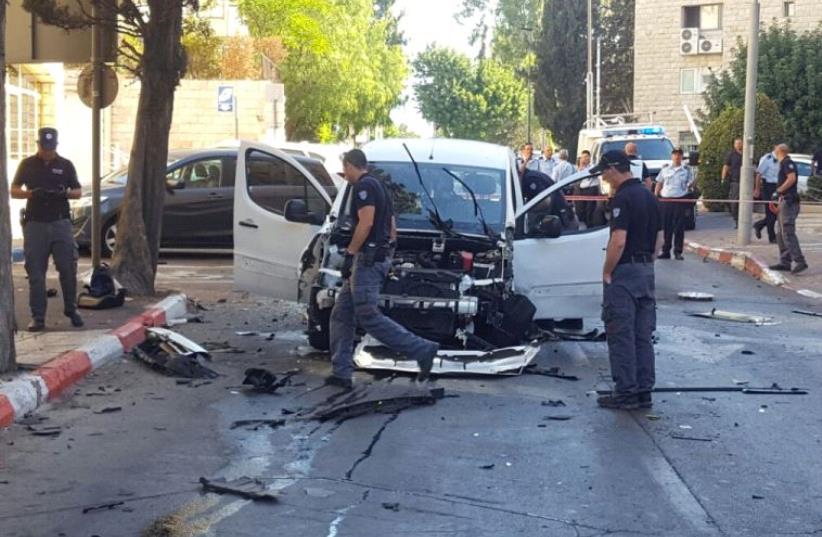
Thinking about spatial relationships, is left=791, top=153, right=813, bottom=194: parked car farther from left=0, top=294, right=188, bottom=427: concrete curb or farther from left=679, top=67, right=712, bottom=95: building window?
left=0, top=294, right=188, bottom=427: concrete curb

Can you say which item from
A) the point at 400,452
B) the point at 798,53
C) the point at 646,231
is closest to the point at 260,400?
the point at 400,452

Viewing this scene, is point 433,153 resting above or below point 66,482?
above

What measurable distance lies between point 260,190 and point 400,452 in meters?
5.90

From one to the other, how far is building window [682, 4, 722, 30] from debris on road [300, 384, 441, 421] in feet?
156

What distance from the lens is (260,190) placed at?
527 inches

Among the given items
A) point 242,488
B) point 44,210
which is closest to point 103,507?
point 242,488

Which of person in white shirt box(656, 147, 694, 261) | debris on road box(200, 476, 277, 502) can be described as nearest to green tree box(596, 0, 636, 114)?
person in white shirt box(656, 147, 694, 261)

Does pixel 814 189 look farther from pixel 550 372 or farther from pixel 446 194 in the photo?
pixel 550 372

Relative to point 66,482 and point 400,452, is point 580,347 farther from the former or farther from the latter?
point 66,482

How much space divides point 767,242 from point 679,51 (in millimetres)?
31876

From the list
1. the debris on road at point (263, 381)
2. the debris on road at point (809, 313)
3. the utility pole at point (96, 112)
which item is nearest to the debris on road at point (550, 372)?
the debris on road at point (263, 381)

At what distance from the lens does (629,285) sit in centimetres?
957

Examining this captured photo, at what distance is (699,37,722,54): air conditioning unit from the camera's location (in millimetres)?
54531

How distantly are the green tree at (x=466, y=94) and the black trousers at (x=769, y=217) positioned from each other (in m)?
67.3
